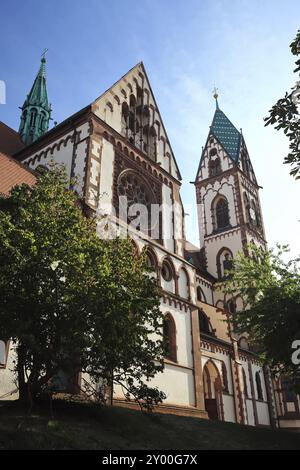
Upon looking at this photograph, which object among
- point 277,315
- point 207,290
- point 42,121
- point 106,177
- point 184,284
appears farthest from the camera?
point 42,121

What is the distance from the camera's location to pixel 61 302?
9695 mm

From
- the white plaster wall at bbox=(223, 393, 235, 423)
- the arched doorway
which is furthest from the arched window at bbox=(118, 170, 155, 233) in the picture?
the white plaster wall at bbox=(223, 393, 235, 423)

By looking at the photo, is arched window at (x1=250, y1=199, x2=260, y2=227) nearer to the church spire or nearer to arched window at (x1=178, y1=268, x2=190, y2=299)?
arched window at (x1=178, y1=268, x2=190, y2=299)

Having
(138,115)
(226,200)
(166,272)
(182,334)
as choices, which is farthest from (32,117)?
(182,334)

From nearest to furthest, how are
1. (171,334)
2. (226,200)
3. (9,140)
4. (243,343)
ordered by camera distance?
(171,334) → (9,140) → (243,343) → (226,200)

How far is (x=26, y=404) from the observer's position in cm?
1013

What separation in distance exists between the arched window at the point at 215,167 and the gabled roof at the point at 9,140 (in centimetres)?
2228

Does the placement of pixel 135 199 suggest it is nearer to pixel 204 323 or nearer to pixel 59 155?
pixel 59 155

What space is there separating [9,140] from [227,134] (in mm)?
27961

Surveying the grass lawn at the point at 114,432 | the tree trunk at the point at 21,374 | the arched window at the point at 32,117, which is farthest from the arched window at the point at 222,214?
the tree trunk at the point at 21,374

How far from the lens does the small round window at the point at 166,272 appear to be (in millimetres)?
20953

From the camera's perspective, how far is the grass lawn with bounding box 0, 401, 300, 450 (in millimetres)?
8102
